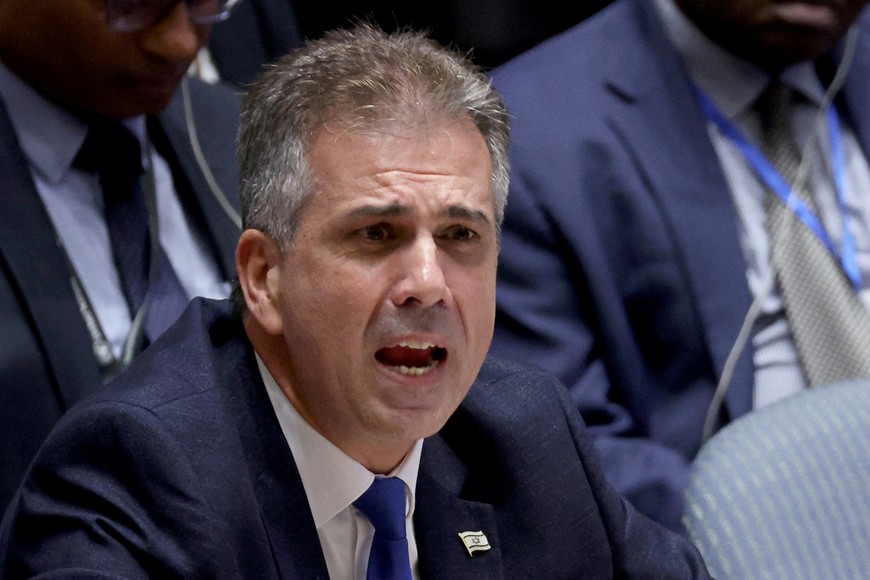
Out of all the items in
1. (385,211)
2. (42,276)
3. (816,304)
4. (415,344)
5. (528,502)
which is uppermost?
(385,211)

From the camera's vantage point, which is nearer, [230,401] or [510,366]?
[230,401]

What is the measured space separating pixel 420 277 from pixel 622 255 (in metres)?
0.90

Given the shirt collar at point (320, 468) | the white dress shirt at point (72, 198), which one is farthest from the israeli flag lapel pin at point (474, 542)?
the white dress shirt at point (72, 198)

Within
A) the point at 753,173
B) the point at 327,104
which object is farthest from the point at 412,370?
the point at 753,173

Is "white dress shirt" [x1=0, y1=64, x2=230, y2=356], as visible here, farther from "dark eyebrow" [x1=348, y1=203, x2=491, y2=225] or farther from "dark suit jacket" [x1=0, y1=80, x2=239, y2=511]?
"dark eyebrow" [x1=348, y1=203, x2=491, y2=225]

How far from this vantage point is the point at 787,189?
2396mm

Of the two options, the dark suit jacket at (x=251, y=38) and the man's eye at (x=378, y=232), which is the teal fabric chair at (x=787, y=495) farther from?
the dark suit jacket at (x=251, y=38)

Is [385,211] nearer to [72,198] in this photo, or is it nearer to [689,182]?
[72,198]

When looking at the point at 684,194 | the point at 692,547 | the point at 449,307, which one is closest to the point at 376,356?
the point at 449,307

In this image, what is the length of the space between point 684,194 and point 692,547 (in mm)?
793

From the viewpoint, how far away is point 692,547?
5.33 ft

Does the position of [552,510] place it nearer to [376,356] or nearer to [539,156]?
[376,356]

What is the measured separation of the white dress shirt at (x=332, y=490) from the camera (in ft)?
4.76

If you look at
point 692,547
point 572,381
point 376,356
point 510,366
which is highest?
point 376,356
